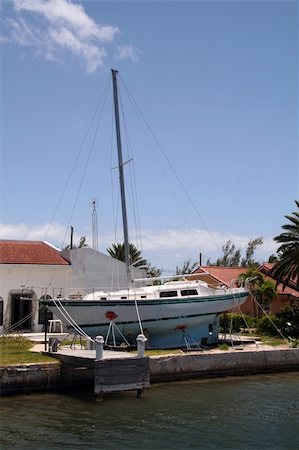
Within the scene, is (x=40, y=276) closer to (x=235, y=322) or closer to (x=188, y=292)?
(x=188, y=292)

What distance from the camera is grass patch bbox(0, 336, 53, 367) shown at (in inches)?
922

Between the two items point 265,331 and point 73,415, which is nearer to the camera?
point 73,415

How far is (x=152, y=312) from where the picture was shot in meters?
29.1

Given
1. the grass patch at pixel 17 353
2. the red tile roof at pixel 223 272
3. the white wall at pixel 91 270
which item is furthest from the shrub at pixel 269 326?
the grass patch at pixel 17 353

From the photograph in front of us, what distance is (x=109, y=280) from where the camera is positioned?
3922 centimetres

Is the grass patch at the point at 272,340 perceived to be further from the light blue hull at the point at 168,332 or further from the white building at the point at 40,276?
the white building at the point at 40,276

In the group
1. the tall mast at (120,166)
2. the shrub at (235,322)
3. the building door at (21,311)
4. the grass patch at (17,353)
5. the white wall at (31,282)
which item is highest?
the tall mast at (120,166)

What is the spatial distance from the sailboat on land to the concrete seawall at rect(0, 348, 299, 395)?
2770mm

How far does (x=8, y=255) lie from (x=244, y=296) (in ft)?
49.1

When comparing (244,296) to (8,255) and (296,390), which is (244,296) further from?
(8,255)

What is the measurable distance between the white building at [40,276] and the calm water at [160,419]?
13.0 m

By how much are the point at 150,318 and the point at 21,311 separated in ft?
35.2

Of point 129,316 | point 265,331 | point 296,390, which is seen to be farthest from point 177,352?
point 265,331

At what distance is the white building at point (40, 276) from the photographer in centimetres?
3581
